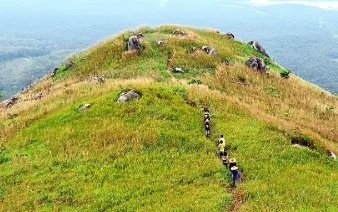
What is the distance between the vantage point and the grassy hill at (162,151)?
1841 cm

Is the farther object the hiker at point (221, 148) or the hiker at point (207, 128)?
the hiker at point (207, 128)

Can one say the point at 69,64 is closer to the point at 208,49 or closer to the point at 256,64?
the point at 208,49

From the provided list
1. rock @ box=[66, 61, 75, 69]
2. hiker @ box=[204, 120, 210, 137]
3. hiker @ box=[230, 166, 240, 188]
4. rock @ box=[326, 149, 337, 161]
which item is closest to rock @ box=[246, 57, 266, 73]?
hiker @ box=[204, 120, 210, 137]

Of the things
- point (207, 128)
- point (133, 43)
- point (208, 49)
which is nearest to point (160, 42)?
point (133, 43)

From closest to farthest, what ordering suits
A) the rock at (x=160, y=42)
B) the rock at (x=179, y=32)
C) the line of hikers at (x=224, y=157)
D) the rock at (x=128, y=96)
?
the line of hikers at (x=224, y=157) → the rock at (x=128, y=96) → the rock at (x=160, y=42) → the rock at (x=179, y=32)

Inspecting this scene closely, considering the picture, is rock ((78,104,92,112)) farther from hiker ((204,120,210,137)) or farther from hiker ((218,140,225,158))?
hiker ((218,140,225,158))

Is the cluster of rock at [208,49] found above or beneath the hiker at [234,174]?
above

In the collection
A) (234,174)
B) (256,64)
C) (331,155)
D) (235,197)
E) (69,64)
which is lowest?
(69,64)

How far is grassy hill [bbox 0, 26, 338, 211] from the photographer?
18.4 meters

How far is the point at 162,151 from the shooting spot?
74.5 ft

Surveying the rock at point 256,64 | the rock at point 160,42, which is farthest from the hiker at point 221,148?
the rock at point 160,42

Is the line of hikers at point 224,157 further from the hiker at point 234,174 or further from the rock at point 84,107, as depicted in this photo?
the rock at point 84,107

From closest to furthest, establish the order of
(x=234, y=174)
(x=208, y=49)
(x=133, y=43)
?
1. (x=234, y=174)
2. (x=133, y=43)
3. (x=208, y=49)

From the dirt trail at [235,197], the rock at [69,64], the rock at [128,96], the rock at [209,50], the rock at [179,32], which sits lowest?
the rock at [69,64]
